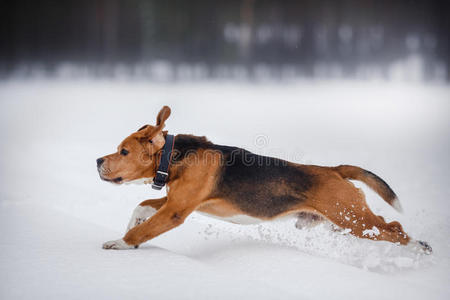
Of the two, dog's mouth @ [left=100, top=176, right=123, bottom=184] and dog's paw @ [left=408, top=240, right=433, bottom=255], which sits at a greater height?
dog's mouth @ [left=100, top=176, right=123, bottom=184]

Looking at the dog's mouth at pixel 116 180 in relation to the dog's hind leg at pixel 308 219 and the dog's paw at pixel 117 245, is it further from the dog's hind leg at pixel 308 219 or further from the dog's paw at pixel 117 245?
the dog's hind leg at pixel 308 219

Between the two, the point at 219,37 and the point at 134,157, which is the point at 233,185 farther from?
the point at 219,37

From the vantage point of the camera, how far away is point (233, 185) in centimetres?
293

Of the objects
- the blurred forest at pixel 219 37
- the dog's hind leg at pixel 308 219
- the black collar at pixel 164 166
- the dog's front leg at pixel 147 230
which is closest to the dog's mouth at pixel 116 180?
the black collar at pixel 164 166

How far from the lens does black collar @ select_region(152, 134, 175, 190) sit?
285cm

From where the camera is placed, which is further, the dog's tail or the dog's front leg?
the dog's tail

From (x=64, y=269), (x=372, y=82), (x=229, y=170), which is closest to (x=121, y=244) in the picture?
(x=64, y=269)

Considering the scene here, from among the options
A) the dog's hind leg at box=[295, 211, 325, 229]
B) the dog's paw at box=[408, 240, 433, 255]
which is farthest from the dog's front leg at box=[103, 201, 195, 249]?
the dog's paw at box=[408, 240, 433, 255]

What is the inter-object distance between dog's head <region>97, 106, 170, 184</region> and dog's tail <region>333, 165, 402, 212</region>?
1.28 meters

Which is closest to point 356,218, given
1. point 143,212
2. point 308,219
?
point 308,219

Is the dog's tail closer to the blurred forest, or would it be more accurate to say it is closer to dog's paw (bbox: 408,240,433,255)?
dog's paw (bbox: 408,240,433,255)

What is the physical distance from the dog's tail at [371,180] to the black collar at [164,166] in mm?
1183

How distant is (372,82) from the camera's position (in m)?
6.72

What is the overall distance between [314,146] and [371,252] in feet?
9.62
